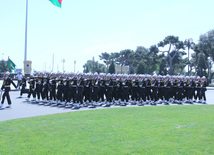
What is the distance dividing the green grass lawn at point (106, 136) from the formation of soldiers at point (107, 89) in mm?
5400

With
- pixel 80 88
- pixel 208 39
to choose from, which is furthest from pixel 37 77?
pixel 208 39

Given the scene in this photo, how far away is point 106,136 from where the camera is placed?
23.7 feet

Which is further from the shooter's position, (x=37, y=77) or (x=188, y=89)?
(x=188, y=89)

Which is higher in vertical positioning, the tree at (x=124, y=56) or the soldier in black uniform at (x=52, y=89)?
the tree at (x=124, y=56)

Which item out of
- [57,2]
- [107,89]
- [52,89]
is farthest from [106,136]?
[57,2]

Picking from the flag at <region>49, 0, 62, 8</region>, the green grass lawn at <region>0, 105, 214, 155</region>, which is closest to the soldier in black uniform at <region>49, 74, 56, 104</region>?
the flag at <region>49, 0, 62, 8</region>

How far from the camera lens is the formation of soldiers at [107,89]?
15000 mm

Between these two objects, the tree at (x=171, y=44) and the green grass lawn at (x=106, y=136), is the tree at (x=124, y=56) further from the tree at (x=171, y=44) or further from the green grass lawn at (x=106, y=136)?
the green grass lawn at (x=106, y=136)

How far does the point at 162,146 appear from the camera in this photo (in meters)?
6.27

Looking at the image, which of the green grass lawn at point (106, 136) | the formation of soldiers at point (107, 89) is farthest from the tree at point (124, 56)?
the green grass lawn at point (106, 136)

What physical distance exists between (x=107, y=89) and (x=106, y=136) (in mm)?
9074

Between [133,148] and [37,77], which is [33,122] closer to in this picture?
[133,148]

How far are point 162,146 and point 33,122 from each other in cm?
504

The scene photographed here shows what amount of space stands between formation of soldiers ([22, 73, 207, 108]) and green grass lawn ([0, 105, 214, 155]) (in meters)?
5.40
